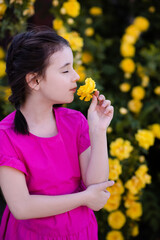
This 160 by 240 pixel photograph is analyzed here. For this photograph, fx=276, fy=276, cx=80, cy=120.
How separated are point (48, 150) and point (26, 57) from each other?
38 cm

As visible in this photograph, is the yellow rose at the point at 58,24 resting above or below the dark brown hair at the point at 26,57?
below

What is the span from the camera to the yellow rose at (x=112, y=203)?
173cm

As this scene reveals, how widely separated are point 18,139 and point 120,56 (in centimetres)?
187

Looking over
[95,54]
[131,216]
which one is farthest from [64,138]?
[95,54]

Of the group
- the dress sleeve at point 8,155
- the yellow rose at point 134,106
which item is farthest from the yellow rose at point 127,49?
the dress sleeve at point 8,155

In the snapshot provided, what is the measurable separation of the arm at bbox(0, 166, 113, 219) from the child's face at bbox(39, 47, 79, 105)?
1.07 ft

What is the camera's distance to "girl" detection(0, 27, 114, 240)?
1031 mm

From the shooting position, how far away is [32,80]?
3.55ft

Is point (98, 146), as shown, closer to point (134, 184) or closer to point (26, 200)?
point (26, 200)

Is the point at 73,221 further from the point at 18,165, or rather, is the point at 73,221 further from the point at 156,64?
the point at 156,64

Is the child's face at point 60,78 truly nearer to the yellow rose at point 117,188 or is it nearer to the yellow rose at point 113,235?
the yellow rose at point 117,188

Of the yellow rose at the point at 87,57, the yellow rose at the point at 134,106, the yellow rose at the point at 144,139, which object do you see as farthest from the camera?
the yellow rose at the point at 87,57

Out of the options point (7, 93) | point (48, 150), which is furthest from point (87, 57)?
point (48, 150)

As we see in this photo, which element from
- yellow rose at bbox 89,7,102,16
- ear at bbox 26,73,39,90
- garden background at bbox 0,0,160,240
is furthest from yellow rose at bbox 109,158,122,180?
yellow rose at bbox 89,7,102,16
